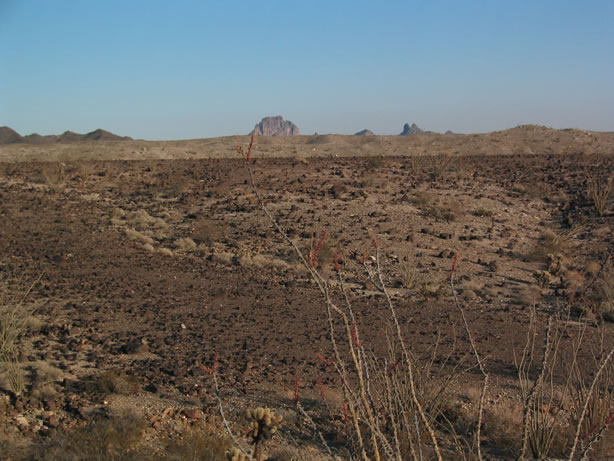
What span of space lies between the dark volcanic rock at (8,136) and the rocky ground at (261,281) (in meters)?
54.6

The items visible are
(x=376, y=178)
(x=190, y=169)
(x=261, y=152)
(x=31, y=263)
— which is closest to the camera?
(x=31, y=263)

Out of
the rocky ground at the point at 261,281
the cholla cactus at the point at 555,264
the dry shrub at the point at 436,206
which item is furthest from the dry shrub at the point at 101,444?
the dry shrub at the point at 436,206

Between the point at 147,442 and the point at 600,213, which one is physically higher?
the point at 600,213

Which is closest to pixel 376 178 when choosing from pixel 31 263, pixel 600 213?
pixel 600 213

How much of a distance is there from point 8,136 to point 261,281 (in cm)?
7539

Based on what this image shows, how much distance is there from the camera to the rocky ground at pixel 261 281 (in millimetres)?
7242

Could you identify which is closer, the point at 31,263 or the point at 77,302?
the point at 77,302

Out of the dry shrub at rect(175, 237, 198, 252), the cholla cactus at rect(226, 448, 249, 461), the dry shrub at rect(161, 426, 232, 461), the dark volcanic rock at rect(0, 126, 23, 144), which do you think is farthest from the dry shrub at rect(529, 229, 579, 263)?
the dark volcanic rock at rect(0, 126, 23, 144)

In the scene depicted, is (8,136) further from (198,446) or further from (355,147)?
(198,446)

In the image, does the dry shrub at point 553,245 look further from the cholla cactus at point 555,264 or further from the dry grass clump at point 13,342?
the dry grass clump at point 13,342

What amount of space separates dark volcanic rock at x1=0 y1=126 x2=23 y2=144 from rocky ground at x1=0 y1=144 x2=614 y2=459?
54.6 metres

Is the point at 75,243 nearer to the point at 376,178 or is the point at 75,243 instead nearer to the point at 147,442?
the point at 147,442

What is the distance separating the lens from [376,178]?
24.6 metres

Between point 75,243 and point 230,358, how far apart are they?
7.83 meters
